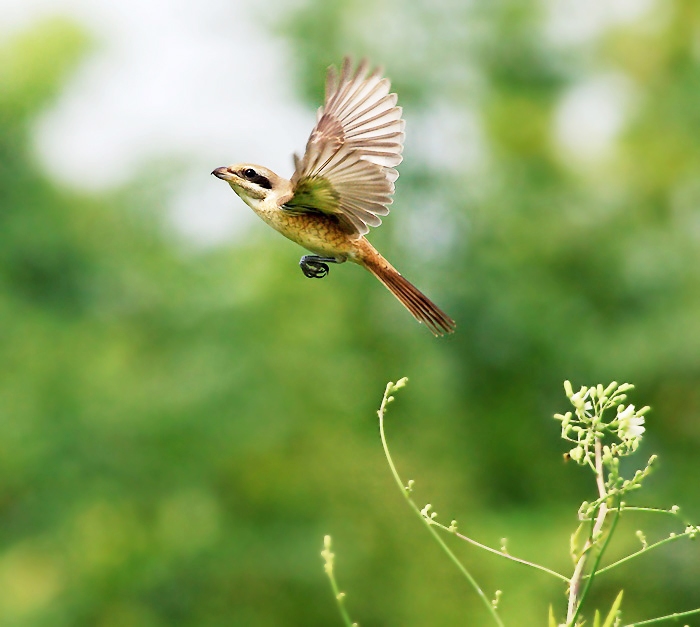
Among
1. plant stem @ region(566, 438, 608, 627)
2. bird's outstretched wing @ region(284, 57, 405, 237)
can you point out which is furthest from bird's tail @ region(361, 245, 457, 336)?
plant stem @ region(566, 438, 608, 627)

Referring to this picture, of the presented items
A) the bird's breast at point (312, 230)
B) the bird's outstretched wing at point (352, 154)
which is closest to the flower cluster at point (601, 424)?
the bird's outstretched wing at point (352, 154)

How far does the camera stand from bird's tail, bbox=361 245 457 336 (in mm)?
2334

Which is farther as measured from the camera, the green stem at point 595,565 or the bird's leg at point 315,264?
the bird's leg at point 315,264

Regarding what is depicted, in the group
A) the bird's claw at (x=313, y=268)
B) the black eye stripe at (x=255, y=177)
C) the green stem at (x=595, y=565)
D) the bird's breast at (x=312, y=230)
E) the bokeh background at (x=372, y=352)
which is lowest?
the green stem at (x=595, y=565)

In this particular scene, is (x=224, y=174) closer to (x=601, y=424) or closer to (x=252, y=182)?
(x=252, y=182)

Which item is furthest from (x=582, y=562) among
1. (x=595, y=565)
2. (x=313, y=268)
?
(x=313, y=268)

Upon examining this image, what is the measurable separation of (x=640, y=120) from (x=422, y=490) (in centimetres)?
509

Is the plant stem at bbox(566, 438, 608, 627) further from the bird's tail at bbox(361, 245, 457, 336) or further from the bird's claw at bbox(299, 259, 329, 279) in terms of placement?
the bird's claw at bbox(299, 259, 329, 279)

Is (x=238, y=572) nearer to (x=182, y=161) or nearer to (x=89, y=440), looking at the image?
(x=89, y=440)

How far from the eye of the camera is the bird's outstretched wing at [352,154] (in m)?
2.34

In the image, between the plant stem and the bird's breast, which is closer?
the plant stem

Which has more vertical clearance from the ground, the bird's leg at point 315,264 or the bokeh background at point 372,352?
the bokeh background at point 372,352

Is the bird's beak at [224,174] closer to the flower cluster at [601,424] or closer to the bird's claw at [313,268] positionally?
the bird's claw at [313,268]

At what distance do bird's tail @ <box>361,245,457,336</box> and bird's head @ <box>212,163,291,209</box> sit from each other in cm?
30
